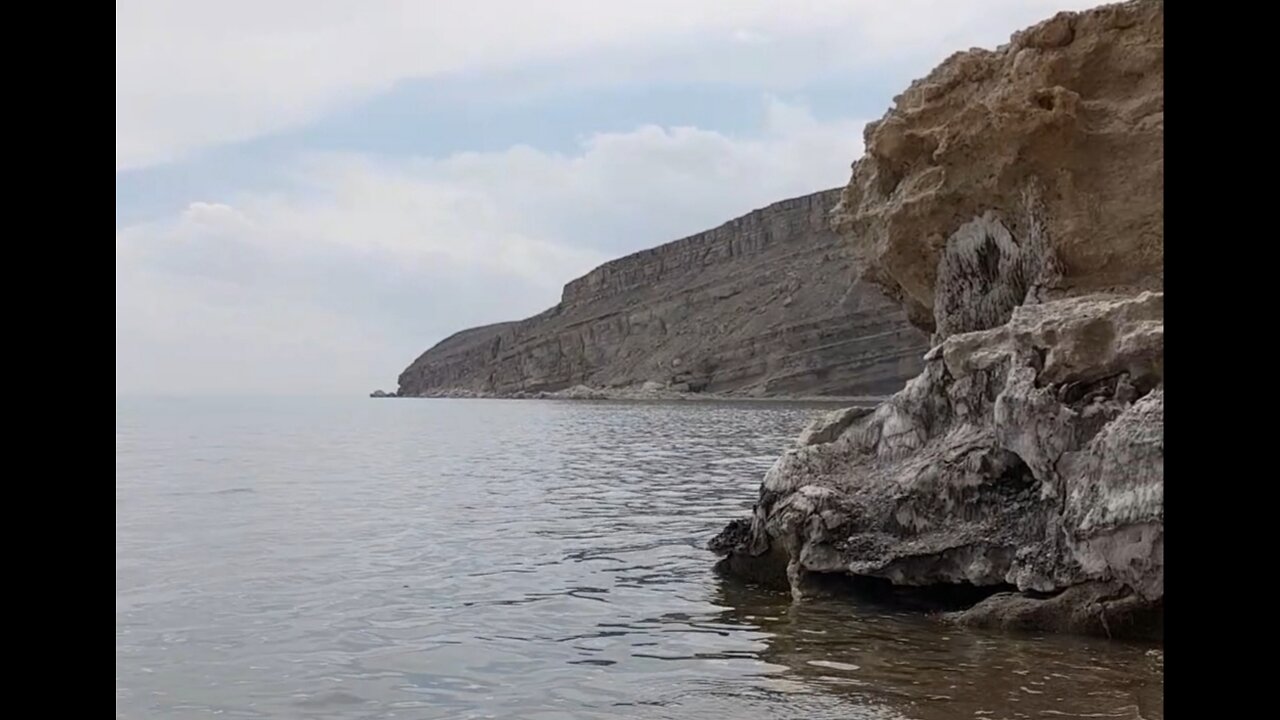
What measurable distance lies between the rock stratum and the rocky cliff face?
59.5 m

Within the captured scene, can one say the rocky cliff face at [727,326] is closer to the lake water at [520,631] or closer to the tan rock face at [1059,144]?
the lake water at [520,631]

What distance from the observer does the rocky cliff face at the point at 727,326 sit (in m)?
78.4

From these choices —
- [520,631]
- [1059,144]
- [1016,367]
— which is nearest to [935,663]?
[1016,367]

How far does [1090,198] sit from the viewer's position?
385 inches

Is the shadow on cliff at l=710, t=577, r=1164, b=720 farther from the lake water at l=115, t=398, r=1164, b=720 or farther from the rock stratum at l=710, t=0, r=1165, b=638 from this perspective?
the rock stratum at l=710, t=0, r=1165, b=638

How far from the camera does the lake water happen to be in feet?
21.7

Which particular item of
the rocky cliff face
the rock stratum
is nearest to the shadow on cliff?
the rock stratum

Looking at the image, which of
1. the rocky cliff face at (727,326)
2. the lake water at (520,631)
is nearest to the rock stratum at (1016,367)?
the lake water at (520,631)

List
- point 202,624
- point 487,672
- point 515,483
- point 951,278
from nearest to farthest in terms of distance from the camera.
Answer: point 487,672, point 202,624, point 951,278, point 515,483
